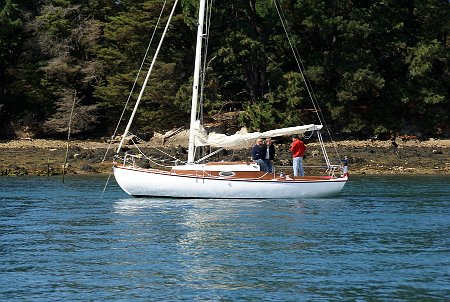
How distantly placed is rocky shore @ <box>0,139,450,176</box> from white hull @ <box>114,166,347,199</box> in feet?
45.7

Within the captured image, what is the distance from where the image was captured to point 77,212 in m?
34.0

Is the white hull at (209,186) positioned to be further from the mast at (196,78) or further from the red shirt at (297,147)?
the red shirt at (297,147)

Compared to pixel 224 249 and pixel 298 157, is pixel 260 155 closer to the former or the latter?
pixel 298 157

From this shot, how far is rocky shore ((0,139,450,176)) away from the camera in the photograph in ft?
182

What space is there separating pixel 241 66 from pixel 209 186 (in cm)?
3146

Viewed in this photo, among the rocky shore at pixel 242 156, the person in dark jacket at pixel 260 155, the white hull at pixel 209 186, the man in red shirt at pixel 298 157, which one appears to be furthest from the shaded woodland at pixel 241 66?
the white hull at pixel 209 186

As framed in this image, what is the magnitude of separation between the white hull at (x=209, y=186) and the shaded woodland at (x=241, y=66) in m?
25.1

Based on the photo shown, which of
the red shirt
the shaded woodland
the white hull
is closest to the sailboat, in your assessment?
the white hull

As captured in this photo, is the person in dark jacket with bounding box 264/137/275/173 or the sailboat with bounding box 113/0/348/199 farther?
the person in dark jacket with bounding box 264/137/275/173

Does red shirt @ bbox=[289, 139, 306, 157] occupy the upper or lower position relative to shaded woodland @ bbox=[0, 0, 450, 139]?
lower

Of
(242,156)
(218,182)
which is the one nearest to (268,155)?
(218,182)

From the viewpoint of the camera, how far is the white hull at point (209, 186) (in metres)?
37.3

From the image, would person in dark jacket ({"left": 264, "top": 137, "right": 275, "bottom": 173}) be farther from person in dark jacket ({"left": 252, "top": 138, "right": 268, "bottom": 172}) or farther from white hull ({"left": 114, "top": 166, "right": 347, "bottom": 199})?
white hull ({"left": 114, "top": 166, "right": 347, "bottom": 199})

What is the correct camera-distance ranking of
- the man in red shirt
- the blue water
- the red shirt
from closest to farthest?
the blue water, the red shirt, the man in red shirt
